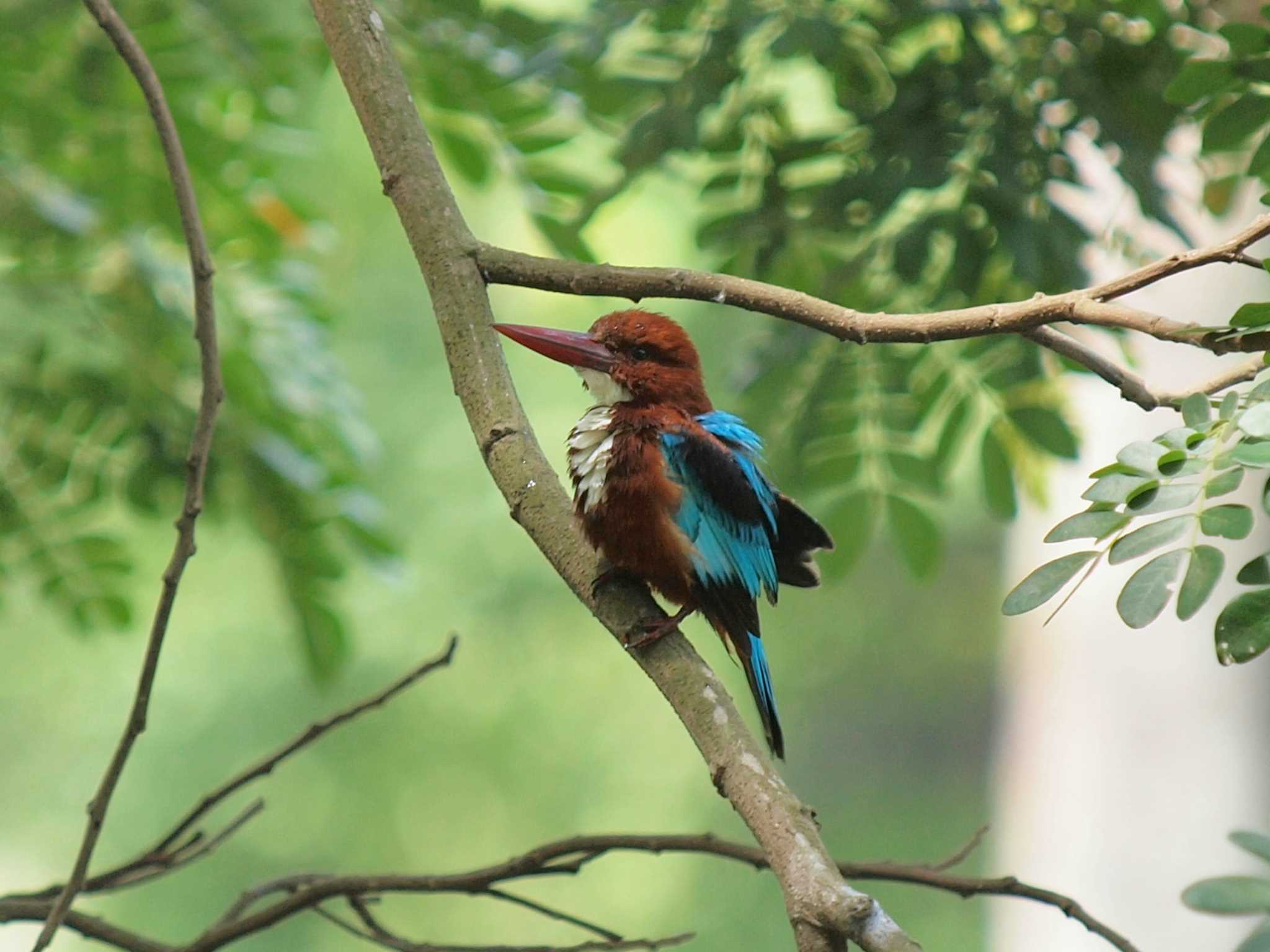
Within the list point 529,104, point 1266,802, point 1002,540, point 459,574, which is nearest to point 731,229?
point 529,104

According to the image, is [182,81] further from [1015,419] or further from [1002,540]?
[1002,540]

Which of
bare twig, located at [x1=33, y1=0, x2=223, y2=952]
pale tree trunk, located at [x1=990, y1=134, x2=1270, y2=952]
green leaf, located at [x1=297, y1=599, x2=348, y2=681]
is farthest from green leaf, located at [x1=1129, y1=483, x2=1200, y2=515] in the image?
pale tree trunk, located at [x1=990, y1=134, x2=1270, y2=952]

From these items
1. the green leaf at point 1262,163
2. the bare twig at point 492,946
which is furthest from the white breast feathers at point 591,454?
the green leaf at point 1262,163

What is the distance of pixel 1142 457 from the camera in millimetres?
1104

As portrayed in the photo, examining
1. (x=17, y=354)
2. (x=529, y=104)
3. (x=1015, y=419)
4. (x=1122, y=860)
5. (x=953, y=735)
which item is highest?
(x=953, y=735)

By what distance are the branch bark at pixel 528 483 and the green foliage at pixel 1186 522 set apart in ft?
0.88

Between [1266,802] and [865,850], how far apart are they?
4.43 m

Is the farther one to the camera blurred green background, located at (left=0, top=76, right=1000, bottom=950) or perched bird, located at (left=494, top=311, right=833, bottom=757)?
blurred green background, located at (left=0, top=76, right=1000, bottom=950)

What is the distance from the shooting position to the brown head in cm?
186

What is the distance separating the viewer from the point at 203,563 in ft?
22.9

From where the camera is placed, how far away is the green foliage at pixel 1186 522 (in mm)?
995

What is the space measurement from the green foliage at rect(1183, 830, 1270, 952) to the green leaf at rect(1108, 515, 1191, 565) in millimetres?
271

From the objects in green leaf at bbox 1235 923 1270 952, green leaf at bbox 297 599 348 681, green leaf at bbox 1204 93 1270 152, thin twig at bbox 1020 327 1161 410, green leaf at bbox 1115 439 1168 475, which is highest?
green leaf at bbox 297 599 348 681

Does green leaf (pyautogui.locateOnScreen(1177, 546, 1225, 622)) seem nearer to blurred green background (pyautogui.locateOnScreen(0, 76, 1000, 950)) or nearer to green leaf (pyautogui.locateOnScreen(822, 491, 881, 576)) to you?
green leaf (pyautogui.locateOnScreen(822, 491, 881, 576))
